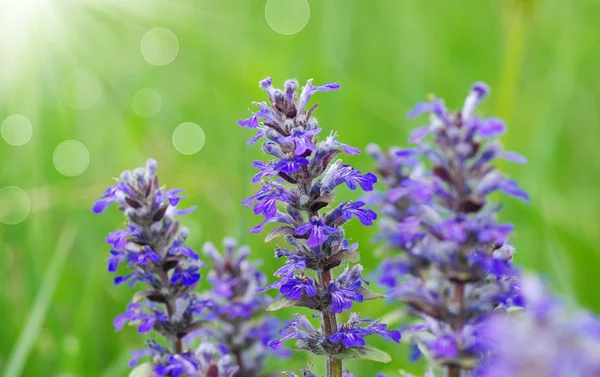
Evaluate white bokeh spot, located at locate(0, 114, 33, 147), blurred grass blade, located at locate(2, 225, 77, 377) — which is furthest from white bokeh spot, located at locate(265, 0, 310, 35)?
blurred grass blade, located at locate(2, 225, 77, 377)

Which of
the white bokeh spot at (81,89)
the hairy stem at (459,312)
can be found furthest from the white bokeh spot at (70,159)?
the hairy stem at (459,312)

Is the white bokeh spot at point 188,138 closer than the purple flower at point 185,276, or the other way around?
the purple flower at point 185,276

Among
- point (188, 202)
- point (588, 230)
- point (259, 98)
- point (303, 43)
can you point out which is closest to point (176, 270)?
point (188, 202)

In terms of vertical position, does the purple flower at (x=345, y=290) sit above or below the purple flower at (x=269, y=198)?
below

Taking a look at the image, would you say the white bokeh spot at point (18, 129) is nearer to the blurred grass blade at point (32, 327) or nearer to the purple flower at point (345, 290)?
the blurred grass blade at point (32, 327)

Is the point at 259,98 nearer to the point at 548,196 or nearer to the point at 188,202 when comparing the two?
the point at 188,202

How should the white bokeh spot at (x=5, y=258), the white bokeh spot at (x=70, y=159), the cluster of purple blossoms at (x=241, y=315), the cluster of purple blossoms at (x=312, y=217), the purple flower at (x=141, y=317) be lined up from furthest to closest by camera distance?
the white bokeh spot at (x=70, y=159)
the white bokeh spot at (x=5, y=258)
the cluster of purple blossoms at (x=241, y=315)
the purple flower at (x=141, y=317)
the cluster of purple blossoms at (x=312, y=217)

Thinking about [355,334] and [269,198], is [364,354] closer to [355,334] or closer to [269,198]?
[355,334]
